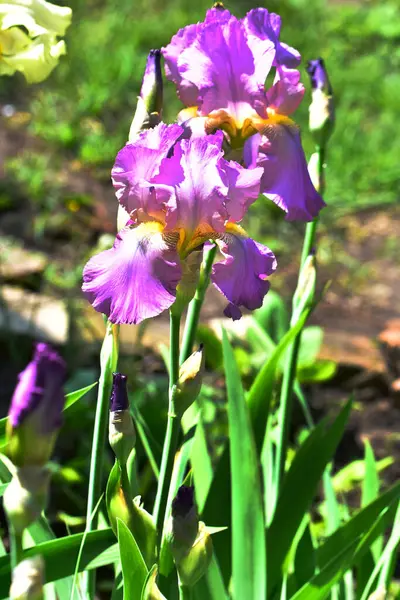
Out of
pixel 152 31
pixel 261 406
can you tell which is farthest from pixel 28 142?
pixel 261 406

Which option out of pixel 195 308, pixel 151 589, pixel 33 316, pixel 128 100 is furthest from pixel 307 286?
pixel 128 100

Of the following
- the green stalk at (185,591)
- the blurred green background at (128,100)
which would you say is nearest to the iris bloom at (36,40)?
the green stalk at (185,591)

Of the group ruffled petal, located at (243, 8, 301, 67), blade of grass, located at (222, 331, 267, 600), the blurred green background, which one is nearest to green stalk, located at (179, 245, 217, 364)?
blade of grass, located at (222, 331, 267, 600)

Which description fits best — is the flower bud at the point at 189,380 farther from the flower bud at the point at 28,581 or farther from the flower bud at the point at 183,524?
the flower bud at the point at 28,581

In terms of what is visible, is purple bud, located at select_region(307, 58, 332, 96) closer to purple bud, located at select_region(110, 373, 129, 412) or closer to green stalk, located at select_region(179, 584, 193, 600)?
purple bud, located at select_region(110, 373, 129, 412)

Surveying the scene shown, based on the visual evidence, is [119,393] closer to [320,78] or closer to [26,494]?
[26,494]

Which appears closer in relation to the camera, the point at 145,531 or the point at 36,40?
the point at 145,531
